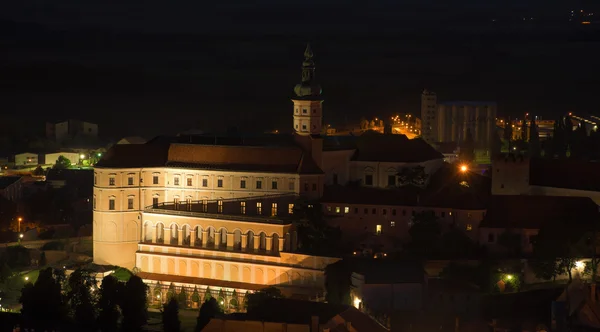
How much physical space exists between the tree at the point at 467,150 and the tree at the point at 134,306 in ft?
117

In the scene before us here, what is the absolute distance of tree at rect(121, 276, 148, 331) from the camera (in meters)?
69.8

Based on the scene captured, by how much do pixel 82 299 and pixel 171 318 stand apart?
4907 mm

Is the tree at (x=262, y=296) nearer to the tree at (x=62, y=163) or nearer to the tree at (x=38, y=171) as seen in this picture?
the tree at (x=38, y=171)

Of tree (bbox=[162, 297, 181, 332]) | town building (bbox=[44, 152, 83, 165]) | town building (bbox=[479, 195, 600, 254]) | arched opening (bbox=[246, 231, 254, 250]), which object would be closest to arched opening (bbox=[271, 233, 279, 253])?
arched opening (bbox=[246, 231, 254, 250])

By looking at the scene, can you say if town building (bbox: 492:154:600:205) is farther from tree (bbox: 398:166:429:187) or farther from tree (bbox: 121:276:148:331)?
tree (bbox: 121:276:148:331)

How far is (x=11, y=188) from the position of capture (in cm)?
11325

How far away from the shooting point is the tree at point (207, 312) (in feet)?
221

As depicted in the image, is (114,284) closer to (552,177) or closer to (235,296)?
(235,296)

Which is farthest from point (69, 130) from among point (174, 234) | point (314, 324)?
point (314, 324)

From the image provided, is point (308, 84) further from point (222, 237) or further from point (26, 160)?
point (26, 160)

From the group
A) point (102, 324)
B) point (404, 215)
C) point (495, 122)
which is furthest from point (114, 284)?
point (495, 122)

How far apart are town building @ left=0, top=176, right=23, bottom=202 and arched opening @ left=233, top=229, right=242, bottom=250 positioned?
3294cm

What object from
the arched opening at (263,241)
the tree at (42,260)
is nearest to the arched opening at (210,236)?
the arched opening at (263,241)

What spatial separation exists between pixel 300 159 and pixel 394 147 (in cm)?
697
